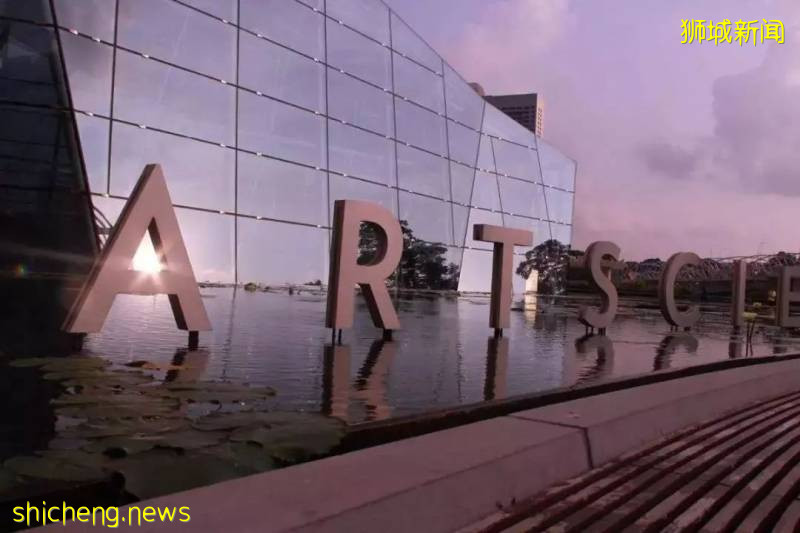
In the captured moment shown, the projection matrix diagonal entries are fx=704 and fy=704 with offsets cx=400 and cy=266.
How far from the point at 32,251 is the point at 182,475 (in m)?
14.1

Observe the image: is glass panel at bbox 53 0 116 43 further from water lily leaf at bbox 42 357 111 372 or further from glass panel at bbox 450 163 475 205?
glass panel at bbox 450 163 475 205

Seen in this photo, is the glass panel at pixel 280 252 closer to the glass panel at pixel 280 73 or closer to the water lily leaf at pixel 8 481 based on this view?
the glass panel at pixel 280 73

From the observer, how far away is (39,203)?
595 inches

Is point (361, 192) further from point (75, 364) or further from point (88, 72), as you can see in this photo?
point (75, 364)

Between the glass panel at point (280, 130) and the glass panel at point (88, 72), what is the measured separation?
419cm

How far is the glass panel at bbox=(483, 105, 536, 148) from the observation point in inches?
1225

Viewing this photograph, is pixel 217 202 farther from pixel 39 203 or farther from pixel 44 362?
pixel 44 362

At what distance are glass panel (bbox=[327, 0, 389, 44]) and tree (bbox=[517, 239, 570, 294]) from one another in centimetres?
1317

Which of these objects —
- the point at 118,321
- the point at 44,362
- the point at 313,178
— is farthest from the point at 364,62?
the point at 44,362

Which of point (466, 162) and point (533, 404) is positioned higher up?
point (466, 162)

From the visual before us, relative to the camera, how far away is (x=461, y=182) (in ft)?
94.4

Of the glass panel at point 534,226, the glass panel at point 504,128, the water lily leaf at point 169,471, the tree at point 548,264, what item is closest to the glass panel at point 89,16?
the water lily leaf at point 169,471

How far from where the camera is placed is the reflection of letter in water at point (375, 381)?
16.3 ft

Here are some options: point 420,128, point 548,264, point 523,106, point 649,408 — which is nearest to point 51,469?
point 649,408
